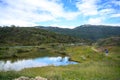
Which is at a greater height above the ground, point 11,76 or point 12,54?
point 11,76

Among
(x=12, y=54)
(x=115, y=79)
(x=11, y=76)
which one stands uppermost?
(x=11, y=76)

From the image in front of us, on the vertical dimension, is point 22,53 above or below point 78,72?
below

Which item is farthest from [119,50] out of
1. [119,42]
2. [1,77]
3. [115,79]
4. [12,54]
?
[1,77]

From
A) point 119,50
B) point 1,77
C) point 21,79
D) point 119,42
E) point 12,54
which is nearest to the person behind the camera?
point 21,79

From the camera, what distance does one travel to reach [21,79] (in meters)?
18.7

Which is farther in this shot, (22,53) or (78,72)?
(22,53)

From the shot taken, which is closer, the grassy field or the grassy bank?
the grassy field

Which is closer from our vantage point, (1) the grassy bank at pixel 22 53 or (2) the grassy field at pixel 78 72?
(2) the grassy field at pixel 78 72

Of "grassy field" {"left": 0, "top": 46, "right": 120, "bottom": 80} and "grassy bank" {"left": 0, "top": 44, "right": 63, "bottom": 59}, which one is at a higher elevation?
"grassy field" {"left": 0, "top": 46, "right": 120, "bottom": 80}

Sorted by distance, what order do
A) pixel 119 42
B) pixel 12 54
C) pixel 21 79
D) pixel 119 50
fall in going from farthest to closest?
pixel 12 54 < pixel 119 42 < pixel 119 50 < pixel 21 79

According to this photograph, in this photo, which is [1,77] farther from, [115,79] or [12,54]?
[12,54]

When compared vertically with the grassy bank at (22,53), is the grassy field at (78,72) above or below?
above

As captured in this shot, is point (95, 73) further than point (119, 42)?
No

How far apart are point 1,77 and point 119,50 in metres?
54.5
